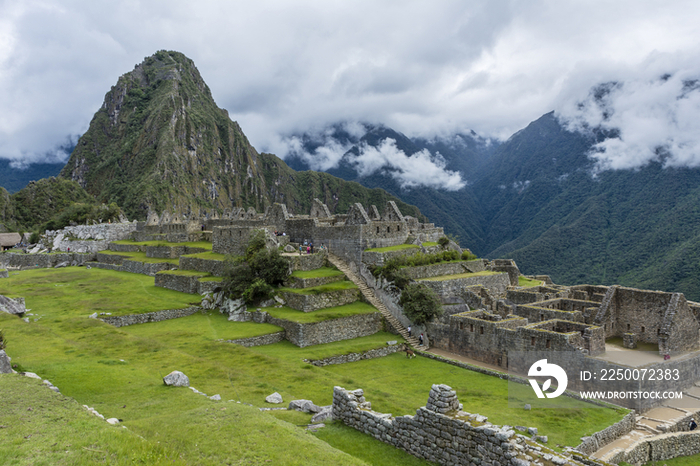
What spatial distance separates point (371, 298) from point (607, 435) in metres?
14.5

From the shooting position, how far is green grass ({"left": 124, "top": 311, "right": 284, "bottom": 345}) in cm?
2045

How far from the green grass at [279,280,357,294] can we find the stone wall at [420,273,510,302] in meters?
4.66

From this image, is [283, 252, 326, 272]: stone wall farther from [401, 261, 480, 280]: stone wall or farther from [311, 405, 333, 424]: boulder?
[311, 405, 333, 424]: boulder

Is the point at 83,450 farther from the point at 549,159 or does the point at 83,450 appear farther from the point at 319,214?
the point at 549,159

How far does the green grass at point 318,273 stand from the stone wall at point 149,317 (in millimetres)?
6601

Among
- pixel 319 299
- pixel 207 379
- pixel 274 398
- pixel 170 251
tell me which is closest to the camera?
pixel 274 398

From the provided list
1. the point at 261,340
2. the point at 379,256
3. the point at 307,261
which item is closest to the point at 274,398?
the point at 261,340

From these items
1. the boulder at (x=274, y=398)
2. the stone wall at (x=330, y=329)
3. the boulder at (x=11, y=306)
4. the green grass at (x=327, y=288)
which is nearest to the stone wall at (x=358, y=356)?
the stone wall at (x=330, y=329)

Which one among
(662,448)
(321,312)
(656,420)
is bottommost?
(662,448)

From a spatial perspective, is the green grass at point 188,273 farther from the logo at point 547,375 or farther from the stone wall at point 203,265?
the logo at point 547,375

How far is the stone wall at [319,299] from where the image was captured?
2356cm

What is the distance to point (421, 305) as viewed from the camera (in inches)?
914

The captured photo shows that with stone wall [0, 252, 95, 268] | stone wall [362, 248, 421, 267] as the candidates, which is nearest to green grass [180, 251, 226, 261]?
stone wall [362, 248, 421, 267]

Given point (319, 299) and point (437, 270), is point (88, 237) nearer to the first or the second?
point (319, 299)
